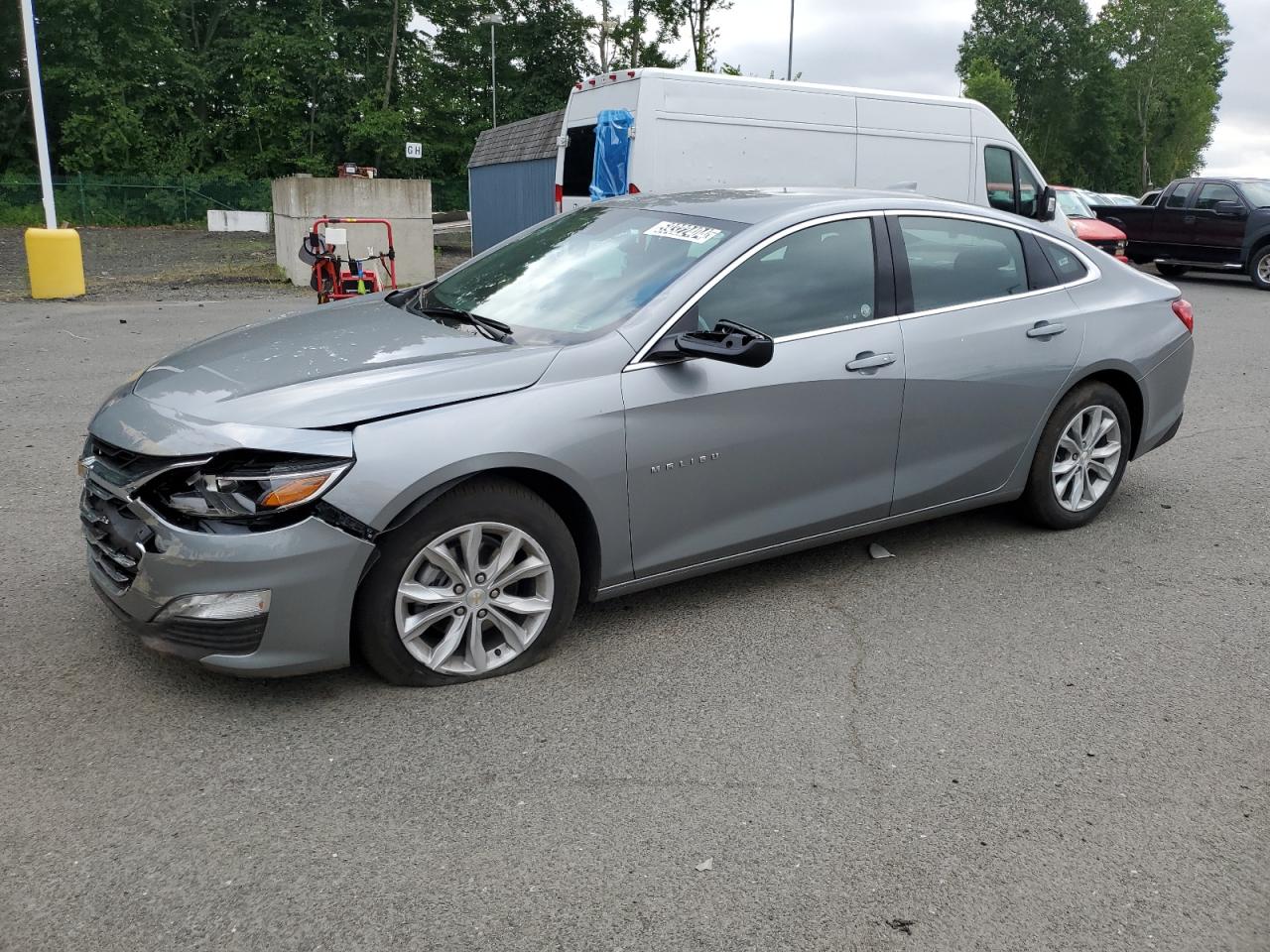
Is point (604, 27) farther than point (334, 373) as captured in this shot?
Yes

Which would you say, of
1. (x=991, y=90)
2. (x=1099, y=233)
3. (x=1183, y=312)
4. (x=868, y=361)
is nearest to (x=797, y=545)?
(x=868, y=361)

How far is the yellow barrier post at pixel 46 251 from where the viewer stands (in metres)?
15.3

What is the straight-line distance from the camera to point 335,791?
10.2ft

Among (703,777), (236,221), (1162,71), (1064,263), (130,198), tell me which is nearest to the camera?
(703,777)

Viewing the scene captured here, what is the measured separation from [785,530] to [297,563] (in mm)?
1881

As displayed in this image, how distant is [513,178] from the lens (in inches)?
977

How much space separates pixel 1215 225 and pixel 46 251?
59.1 feet

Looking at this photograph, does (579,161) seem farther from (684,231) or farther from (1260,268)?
(1260,268)

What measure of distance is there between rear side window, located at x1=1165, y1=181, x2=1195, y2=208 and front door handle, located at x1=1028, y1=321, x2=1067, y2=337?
16766 mm

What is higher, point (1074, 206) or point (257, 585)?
point (1074, 206)

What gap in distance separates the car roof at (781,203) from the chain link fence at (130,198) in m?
37.6

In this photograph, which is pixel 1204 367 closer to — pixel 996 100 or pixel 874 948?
pixel 874 948

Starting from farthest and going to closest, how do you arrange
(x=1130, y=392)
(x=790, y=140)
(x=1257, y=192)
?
(x=1257, y=192)
(x=790, y=140)
(x=1130, y=392)

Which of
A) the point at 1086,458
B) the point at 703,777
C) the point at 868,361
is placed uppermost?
the point at 868,361
